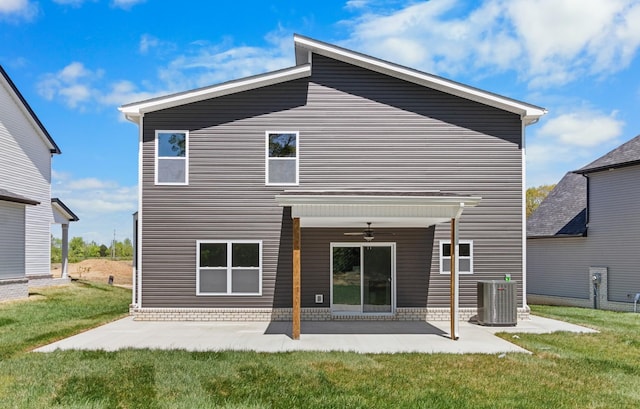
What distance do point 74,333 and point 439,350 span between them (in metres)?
7.79

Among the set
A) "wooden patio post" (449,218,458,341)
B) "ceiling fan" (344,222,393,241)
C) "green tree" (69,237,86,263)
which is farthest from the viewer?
"green tree" (69,237,86,263)

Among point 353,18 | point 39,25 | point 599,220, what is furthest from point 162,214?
point 599,220

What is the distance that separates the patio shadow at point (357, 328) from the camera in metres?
11.5

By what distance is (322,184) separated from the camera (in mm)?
13375

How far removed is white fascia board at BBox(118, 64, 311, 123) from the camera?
13.0 meters

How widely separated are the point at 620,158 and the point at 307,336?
13756mm

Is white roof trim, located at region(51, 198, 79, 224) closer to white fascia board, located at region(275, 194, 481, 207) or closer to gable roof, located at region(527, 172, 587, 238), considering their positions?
white fascia board, located at region(275, 194, 481, 207)

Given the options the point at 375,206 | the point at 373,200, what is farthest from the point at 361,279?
the point at 373,200

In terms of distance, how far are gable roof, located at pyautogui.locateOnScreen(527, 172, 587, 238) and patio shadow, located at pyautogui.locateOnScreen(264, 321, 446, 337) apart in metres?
10.5

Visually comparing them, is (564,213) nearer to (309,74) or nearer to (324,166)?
(324,166)

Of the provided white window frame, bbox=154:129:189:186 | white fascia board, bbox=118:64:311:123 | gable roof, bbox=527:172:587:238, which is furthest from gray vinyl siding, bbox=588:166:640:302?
white window frame, bbox=154:129:189:186

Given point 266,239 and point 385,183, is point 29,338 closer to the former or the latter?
point 266,239

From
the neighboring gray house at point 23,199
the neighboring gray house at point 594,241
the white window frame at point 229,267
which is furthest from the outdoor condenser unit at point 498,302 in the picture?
the neighboring gray house at point 23,199

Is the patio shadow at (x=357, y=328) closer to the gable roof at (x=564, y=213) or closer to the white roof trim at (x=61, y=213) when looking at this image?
the gable roof at (x=564, y=213)
